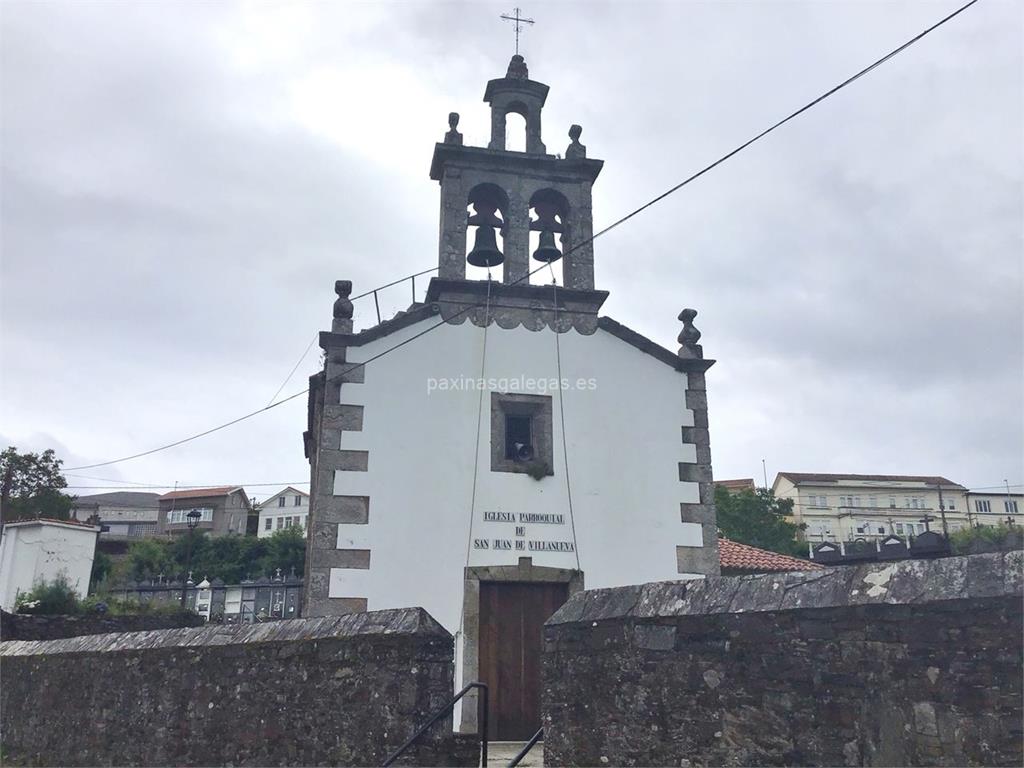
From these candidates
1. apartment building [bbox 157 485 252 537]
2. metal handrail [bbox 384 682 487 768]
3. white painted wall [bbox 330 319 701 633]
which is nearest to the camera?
metal handrail [bbox 384 682 487 768]

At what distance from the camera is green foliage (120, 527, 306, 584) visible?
39.1m

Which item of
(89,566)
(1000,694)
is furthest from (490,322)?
(89,566)

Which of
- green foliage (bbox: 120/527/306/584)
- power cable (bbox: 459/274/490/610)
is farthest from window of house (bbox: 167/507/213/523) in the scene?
power cable (bbox: 459/274/490/610)

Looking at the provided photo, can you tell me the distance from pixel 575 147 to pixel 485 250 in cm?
214

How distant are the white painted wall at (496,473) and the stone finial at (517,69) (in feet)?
13.5

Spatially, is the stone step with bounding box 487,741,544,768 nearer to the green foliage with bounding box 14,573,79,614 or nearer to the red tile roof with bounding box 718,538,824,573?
the red tile roof with bounding box 718,538,824,573

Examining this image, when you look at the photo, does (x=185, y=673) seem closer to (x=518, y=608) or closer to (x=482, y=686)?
(x=482, y=686)

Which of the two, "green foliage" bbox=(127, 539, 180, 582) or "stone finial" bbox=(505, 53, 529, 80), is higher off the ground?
"stone finial" bbox=(505, 53, 529, 80)

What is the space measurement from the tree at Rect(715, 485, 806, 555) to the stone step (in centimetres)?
3513

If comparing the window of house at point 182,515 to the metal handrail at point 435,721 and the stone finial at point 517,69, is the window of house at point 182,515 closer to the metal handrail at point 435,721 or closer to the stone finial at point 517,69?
the stone finial at point 517,69

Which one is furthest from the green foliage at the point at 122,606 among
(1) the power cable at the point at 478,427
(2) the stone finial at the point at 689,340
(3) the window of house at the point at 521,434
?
(2) the stone finial at the point at 689,340

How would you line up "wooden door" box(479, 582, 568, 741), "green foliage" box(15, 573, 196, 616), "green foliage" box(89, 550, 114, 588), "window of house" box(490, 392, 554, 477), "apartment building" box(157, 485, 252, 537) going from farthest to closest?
"apartment building" box(157, 485, 252, 537) < "green foliage" box(89, 550, 114, 588) < "green foliage" box(15, 573, 196, 616) < "window of house" box(490, 392, 554, 477) < "wooden door" box(479, 582, 568, 741)

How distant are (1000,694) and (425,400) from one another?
7.82m

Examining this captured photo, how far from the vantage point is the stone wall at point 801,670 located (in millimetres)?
3811
